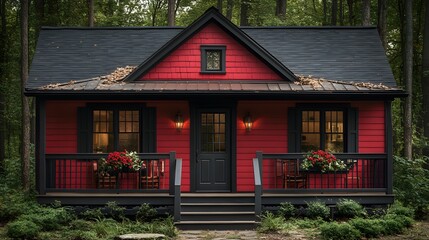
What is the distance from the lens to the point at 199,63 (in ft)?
57.9

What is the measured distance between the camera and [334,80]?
17.8 meters

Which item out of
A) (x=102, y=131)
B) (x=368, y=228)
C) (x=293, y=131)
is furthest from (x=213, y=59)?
(x=368, y=228)

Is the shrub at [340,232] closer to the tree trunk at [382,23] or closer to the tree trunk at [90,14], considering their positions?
the tree trunk at [382,23]

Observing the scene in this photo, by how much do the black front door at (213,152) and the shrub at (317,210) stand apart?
8.56 feet

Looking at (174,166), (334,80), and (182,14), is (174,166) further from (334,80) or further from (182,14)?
(182,14)

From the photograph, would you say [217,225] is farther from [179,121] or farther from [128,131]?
[128,131]

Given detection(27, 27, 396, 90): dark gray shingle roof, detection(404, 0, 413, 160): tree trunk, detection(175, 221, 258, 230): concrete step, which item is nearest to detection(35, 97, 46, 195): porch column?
detection(27, 27, 396, 90): dark gray shingle roof

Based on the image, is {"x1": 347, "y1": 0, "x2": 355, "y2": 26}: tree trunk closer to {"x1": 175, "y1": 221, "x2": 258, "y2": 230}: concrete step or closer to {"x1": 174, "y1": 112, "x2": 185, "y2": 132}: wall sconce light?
{"x1": 174, "y1": 112, "x2": 185, "y2": 132}: wall sconce light

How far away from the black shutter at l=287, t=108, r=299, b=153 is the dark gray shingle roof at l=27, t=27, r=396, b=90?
171 cm

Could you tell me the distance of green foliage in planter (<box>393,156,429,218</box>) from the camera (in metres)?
17.1

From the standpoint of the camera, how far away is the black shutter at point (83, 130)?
55.6ft

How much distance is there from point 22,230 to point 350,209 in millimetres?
7870

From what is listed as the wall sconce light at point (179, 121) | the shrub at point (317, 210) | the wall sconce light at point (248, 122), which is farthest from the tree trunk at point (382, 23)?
the shrub at point (317, 210)

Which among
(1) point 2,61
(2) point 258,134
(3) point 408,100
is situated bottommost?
(2) point 258,134
